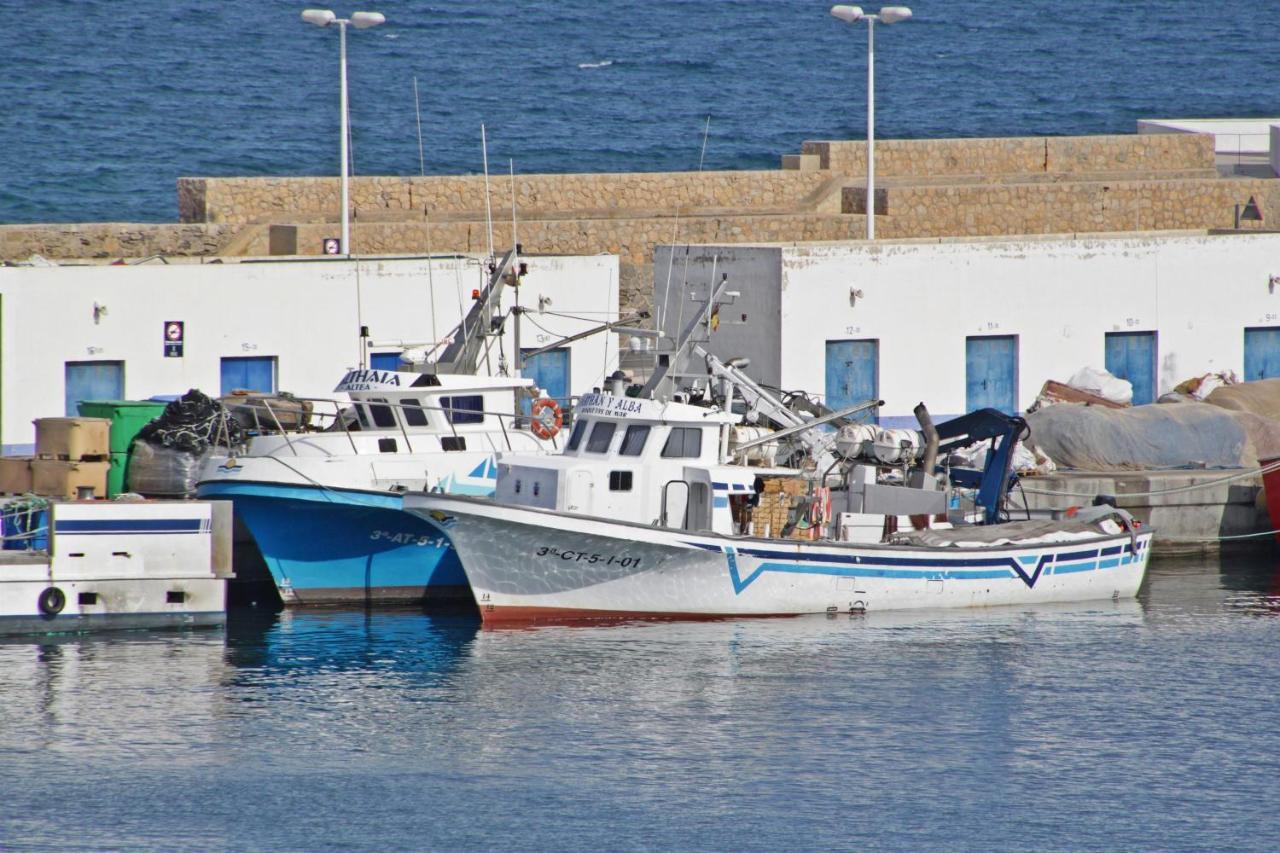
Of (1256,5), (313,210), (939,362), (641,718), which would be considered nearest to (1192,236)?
(939,362)

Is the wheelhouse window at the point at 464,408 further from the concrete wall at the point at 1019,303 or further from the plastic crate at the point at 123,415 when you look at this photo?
the concrete wall at the point at 1019,303

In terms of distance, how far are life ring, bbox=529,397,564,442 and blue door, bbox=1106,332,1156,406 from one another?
11.6 m

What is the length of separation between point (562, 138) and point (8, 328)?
179ft

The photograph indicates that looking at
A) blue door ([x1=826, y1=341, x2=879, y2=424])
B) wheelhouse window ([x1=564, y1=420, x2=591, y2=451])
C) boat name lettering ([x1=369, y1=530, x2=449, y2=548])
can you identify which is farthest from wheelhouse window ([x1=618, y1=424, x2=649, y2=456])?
blue door ([x1=826, y1=341, x2=879, y2=424])

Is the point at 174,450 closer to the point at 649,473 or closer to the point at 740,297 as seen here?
the point at 649,473

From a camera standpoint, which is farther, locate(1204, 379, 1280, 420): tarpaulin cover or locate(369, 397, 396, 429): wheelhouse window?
locate(1204, 379, 1280, 420): tarpaulin cover

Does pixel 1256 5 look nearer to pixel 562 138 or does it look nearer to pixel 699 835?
pixel 562 138

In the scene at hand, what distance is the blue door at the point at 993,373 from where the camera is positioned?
32.9 meters

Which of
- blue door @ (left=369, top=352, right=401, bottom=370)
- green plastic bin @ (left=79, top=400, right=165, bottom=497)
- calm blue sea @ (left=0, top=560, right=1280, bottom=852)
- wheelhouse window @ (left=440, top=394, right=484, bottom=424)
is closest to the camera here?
calm blue sea @ (left=0, top=560, right=1280, bottom=852)

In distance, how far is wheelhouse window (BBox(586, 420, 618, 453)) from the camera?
953 inches

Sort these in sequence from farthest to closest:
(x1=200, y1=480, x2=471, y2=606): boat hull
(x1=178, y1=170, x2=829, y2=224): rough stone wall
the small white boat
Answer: (x1=178, y1=170, x2=829, y2=224): rough stone wall < (x1=200, y1=480, x2=471, y2=606): boat hull < the small white boat

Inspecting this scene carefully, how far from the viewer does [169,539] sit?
22703mm

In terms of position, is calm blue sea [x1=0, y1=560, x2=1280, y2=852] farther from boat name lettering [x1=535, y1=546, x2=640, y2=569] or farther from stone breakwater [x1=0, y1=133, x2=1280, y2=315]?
stone breakwater [x1=0, y1=133, x2=1280, y2=315]

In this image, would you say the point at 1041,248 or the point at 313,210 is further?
the point at 313,210
